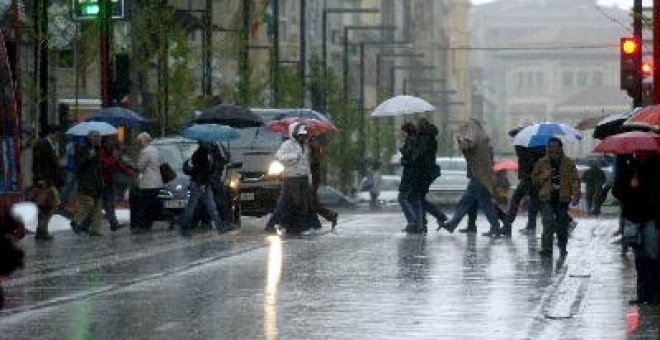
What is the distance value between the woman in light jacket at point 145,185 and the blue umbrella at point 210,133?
0.66 m

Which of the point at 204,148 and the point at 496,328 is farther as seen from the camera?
the point at 204,148

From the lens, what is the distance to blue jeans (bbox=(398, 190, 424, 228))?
120 ft

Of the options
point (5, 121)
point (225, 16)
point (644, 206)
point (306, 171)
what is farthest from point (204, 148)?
point (225, 16)

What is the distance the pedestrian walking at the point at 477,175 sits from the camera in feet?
118

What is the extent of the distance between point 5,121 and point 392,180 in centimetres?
4954

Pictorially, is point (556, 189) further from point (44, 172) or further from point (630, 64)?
point (630, 64)

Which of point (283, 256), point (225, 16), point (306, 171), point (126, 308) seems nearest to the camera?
→ point (126, 308)

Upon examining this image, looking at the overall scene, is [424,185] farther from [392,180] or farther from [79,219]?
[392,180]

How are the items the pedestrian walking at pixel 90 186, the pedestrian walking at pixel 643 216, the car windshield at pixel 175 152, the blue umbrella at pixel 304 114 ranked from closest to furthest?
the pedestrian walking at pixel 643 216, the pedestrian walking at pixel 90 186, the car windshield at pixel 175 152, the blue umbrella at pixel 304 114

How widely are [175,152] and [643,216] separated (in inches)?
866

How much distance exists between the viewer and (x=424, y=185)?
1449 inches

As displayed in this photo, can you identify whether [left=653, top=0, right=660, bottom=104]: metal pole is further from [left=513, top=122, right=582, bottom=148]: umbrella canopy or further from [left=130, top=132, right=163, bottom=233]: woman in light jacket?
[left=130, top=132, right=163, bottom=233]: woman in light jacket

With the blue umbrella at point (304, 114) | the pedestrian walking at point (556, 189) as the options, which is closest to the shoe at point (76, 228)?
the blue umbrella at point (304, 114)

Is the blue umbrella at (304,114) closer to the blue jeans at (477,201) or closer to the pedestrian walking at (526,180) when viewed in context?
the pedestrian walking at (526,180)
